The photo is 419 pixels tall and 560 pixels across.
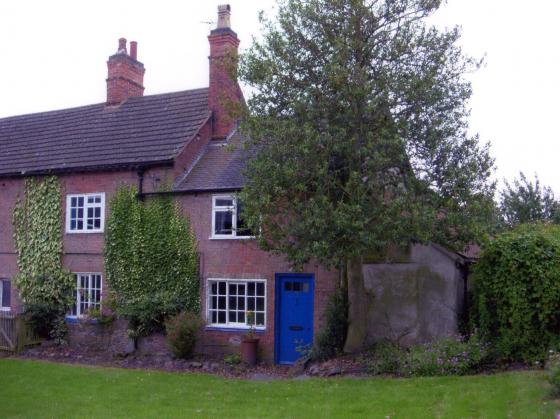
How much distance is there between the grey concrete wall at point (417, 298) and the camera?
616 inches

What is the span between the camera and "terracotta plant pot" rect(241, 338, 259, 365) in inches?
667

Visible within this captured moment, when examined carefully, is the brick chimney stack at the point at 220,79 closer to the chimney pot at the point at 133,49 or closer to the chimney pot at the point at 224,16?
the chimney pot at the point at 224,16

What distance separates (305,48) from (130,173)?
817cm

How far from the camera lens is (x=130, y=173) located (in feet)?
65.5

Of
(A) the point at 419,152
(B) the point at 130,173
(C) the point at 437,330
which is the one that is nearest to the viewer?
(A) the point at 419,152

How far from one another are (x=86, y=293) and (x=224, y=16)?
10834 mm

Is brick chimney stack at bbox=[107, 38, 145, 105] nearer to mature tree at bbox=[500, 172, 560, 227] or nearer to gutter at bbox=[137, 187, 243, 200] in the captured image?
gutter at bbox=[137, 187, 243, 200]

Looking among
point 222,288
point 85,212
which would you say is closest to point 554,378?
point 222,288

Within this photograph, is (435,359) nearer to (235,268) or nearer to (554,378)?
(554,378)

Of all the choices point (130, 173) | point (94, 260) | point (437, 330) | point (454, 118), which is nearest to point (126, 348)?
point (94, 260)

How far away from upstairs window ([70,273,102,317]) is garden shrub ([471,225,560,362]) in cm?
1244

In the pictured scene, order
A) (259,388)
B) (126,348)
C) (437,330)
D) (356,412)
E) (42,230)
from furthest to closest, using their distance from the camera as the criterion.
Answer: (42,230) < (126,348) < (437,330) < (259,388) < (356,412)

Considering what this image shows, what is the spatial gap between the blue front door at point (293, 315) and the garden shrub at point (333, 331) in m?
1.12

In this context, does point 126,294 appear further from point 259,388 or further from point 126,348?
point 259,388
